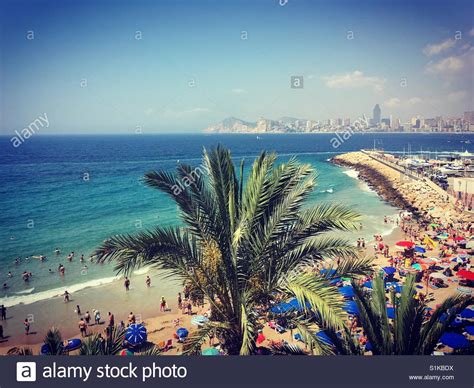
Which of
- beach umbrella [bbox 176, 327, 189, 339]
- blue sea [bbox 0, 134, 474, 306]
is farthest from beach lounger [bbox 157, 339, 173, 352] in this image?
blue sea [bbox 0, 134, 474, 306]

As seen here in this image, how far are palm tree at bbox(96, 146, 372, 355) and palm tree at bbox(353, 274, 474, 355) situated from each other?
23.9 inches

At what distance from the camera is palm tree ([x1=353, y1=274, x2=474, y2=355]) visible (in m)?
5.18

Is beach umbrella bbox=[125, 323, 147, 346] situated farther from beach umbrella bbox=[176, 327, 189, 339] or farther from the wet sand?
the wet sand

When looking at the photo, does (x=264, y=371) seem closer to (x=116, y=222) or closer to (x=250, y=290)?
(x=250, y=290)

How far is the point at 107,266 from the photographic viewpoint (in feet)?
67.4

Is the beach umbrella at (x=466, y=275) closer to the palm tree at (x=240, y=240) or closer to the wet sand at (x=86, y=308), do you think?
the palm tree at (x=240, y=240)

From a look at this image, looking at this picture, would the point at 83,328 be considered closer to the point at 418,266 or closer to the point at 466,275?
the point at 418,266

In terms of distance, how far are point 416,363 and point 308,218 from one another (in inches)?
103

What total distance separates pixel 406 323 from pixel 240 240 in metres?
2.67

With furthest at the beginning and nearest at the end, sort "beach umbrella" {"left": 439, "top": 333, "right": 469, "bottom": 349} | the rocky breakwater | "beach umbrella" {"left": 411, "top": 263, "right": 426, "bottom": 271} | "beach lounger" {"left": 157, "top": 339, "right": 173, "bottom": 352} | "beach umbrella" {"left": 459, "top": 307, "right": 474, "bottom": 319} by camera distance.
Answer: the rocky breakwater → "beach umbrella" {"left": 411, "top": 263, "right": 426, "bottom": 271} → "beach lounger" {"left": 157, "top": 339, "right": 173, "bottom": 352} → "beach umbrella" {"left": 459, "top": 307, "right": 474, "bottom": 319} → "beach umbrella" {"left": 439, "top": 333, "right": 469, "bottom": 349}

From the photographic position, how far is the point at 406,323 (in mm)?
5184

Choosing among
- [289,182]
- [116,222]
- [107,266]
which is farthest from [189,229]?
[116,222]

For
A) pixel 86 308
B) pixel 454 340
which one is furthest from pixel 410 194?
pixel 86 308

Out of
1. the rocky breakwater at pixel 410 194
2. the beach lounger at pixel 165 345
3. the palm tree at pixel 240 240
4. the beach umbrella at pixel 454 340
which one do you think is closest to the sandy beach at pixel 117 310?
the beach lounger at pixel 165 345
